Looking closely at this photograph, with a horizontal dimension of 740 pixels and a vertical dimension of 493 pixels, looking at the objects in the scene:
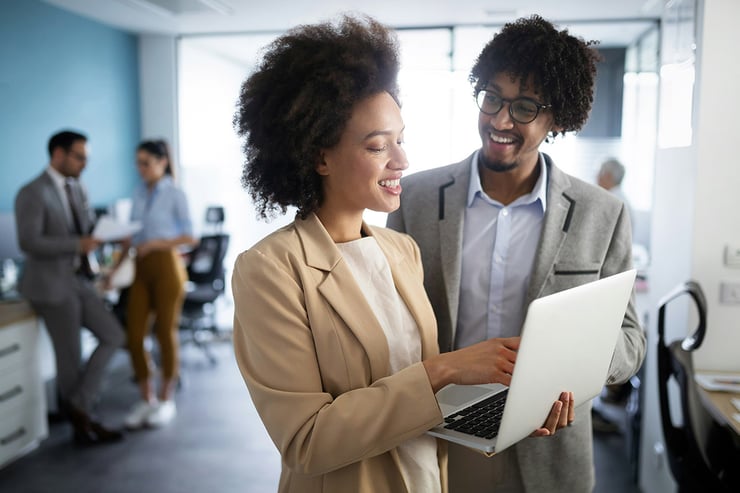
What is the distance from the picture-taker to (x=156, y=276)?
3.91 meters

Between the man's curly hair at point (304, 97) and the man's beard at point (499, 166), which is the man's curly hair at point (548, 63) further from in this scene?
the man's curly hair at point (304, 97)

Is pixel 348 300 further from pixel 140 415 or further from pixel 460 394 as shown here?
pixel 140 415

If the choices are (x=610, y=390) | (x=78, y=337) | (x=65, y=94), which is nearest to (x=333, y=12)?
(x=65, y=94)

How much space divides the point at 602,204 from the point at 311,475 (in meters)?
0.95

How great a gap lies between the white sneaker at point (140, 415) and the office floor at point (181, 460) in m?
0.08

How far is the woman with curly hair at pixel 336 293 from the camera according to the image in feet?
3.44

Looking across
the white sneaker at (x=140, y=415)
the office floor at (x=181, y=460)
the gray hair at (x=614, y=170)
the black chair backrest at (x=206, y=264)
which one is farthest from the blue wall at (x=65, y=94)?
the gray hair at (x=614, y=170)

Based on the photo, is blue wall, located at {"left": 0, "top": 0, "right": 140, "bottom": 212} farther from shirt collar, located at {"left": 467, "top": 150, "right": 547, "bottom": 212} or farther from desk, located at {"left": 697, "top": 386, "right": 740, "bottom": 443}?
desk, located at {"left": 697, "top": 386, "right": 740, "bottom": 443}

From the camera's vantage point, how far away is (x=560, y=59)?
150cm

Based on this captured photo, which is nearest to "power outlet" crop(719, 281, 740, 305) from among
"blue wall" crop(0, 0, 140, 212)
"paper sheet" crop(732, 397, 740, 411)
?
"paper sheet" crop(732, 397, 740, 411)

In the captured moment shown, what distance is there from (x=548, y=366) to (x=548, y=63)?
→ 0.79 metres

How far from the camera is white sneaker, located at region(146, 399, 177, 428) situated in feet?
12.7

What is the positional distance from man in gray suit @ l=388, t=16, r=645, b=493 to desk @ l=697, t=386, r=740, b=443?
0.53 metres

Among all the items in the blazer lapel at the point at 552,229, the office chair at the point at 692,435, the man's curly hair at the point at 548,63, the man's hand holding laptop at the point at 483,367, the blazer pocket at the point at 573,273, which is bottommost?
the office chair at the point at 692,435
